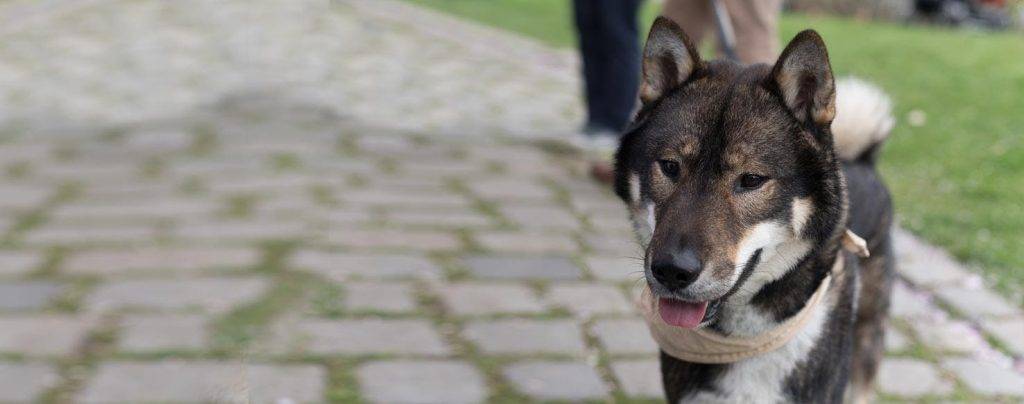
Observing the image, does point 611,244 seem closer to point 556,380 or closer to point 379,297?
point 379,297

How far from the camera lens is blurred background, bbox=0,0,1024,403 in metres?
3.77

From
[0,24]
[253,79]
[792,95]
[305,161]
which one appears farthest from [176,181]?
[0,24]


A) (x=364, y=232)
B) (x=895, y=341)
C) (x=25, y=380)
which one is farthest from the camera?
(x=364, y=232)

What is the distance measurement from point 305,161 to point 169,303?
6.88ft

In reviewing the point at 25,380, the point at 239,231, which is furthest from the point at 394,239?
the point at 25,380

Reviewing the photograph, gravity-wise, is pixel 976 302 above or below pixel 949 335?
below

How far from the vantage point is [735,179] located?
8.24 feet

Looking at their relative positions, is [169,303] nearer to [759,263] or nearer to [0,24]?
[759,263]

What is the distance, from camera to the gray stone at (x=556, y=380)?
3.62m

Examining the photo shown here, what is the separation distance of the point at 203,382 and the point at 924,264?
10.6ft

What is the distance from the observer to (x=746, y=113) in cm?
257

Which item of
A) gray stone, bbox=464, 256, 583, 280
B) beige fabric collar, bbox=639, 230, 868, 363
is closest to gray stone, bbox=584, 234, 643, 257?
gray stone, bbox=464, 256, 583, 280

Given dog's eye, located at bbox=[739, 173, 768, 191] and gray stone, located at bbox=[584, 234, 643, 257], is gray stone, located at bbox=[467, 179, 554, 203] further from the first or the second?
dog's eye, located at bbox=[739, 173, 768, 191]

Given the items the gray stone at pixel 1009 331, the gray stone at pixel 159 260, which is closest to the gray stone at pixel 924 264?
the gray stone at pixel 1009 331
